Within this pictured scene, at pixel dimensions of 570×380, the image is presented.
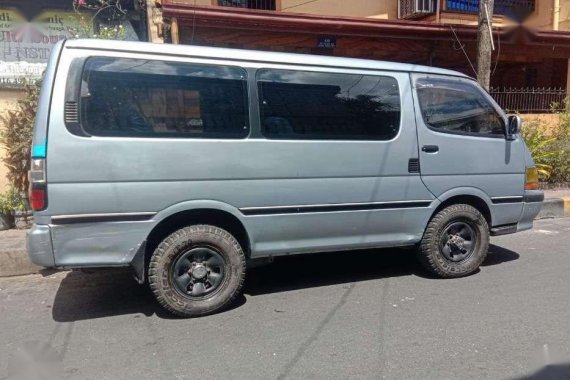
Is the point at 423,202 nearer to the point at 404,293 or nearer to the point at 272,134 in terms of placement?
the point at 404,293

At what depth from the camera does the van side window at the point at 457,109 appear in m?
4.70

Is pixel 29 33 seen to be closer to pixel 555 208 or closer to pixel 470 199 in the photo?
pixel 470 199

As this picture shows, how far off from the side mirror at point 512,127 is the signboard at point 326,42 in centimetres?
571

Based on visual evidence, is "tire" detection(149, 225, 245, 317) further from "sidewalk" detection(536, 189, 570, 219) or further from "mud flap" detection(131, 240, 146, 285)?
"sidewalk" detection(536, 189, 570, 219)

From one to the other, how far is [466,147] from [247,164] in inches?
88.5

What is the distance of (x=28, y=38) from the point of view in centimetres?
729

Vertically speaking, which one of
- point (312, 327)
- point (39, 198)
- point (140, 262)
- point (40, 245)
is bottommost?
point (312, 327)

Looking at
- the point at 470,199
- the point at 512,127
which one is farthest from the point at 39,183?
the point at 512,127

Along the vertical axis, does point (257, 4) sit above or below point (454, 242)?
above

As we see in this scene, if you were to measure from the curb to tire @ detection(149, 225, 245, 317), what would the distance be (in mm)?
5993

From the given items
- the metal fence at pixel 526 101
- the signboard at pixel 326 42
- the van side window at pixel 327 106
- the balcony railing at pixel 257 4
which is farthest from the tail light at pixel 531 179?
the balcony railing at pixel 257 4

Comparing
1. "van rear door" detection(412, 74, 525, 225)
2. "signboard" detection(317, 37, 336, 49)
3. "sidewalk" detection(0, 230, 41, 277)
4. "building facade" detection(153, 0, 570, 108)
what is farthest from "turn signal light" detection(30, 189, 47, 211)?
"signboard" detection(317, 37, 336, 49)

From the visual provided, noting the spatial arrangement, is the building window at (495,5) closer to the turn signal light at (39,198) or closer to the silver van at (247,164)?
the silver van at (247,164)

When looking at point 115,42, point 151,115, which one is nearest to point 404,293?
point 151,115
